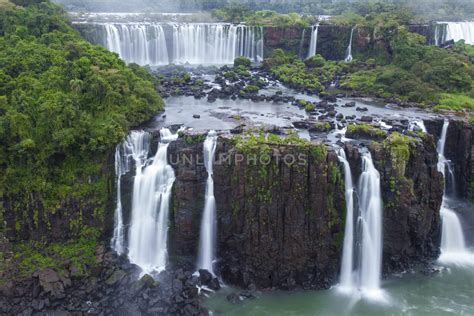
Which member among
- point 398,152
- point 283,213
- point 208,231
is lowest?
point 208,231

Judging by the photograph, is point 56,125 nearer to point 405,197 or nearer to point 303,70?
point 405,197

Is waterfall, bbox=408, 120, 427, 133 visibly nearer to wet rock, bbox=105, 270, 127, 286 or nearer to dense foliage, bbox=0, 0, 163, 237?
dense foliage, bbox=0, 0, 163, 237

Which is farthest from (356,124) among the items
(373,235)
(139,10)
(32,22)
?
(139,10)

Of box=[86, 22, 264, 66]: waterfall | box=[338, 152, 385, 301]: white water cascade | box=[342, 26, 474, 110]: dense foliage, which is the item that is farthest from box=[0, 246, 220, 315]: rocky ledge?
box=[86, 22, 264, 66]: waterfall

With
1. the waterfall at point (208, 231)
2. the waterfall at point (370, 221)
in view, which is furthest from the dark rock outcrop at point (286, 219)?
the waterfall at point (370, 221)

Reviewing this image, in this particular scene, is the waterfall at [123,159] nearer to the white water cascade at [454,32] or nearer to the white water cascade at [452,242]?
the white water cascade at [452,242]

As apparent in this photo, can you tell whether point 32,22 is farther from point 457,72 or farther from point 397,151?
point 457,72

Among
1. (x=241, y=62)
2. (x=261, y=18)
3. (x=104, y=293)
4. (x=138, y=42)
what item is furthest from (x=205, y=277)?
(x=261, y=18)
